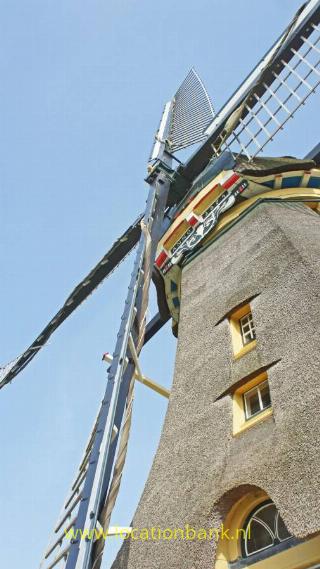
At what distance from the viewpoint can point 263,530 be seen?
166 inches

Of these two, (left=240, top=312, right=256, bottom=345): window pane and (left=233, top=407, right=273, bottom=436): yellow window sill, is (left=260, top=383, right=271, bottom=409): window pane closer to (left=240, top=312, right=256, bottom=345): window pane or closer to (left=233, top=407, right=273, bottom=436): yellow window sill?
(left=233, top=407, right=273, bottom=436): yellow window sill

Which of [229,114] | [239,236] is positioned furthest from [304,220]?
[229,114]

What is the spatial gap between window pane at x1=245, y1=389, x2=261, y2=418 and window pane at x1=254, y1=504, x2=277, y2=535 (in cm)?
103

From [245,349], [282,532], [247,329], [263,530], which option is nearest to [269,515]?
[263,530]

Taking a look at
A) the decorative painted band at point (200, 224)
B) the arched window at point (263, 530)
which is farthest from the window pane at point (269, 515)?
the decorative painted band at point (200, 224)

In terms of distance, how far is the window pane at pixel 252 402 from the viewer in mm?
5248

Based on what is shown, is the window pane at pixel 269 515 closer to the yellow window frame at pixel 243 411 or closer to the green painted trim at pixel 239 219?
the yellow window frame at pixel 243 411

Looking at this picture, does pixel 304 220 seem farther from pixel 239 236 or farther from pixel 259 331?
pixel 259 331

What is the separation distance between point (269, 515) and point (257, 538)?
0.21 meters

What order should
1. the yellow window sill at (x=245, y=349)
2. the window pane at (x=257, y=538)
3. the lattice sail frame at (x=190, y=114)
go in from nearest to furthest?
the window pane at (x=257, y=538)
the yellow window sill at (x=245, y=349)
the lattice sail frame at (x=190, y=114)

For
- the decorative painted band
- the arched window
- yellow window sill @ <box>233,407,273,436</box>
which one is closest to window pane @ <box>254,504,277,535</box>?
the arched window

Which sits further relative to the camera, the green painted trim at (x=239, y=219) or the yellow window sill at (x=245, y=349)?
the green painted trim at (x=239, y=219)

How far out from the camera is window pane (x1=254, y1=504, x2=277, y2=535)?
4172mm

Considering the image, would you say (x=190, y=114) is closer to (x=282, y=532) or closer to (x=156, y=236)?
(x=156, y=236)
